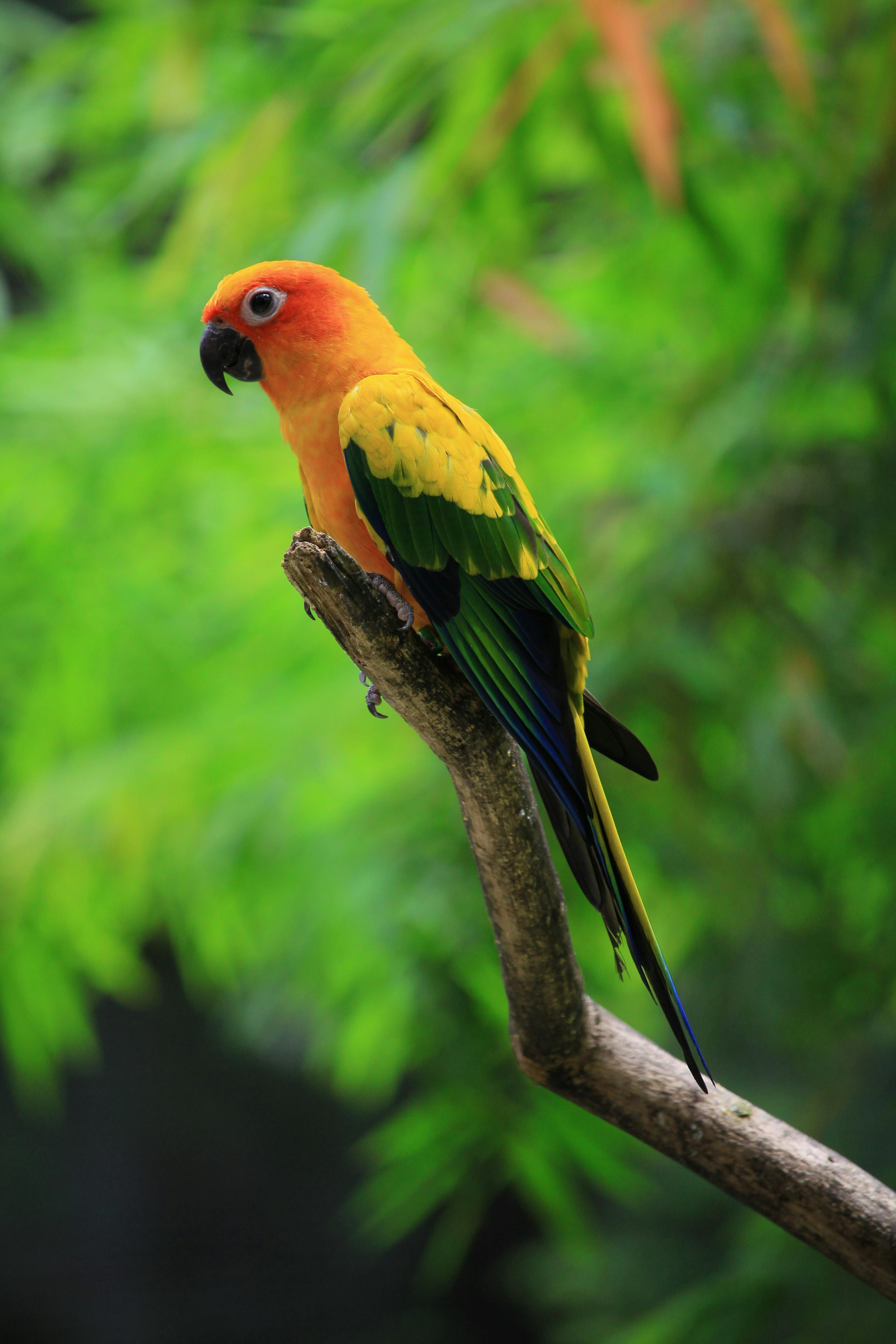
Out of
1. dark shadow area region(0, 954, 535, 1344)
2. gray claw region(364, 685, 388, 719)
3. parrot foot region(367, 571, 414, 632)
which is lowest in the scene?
dark shadow area region(0, 954, 535, 1344)

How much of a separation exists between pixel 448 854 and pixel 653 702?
438 millimetres

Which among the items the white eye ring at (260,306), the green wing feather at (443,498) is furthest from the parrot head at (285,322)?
the green wing feather at (443,498)

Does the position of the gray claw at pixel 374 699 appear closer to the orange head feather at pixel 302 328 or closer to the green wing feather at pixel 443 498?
the green wing feather at pixel 443 498

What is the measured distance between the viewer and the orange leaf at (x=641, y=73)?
133cm

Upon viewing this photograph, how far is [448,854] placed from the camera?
184 centimetres

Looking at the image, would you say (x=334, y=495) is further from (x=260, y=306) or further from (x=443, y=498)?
(x=260, y=306)

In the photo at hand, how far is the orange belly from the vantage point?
1.00 meters

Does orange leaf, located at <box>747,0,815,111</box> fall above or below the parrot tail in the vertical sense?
above

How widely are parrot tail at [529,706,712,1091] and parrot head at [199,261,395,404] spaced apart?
0.44 meters

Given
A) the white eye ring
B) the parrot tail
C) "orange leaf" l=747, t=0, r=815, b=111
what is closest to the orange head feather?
the white eye ring

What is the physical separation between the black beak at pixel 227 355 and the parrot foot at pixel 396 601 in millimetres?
292

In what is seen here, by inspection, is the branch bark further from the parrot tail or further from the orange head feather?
the orange head feather

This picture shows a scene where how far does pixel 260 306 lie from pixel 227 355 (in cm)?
7

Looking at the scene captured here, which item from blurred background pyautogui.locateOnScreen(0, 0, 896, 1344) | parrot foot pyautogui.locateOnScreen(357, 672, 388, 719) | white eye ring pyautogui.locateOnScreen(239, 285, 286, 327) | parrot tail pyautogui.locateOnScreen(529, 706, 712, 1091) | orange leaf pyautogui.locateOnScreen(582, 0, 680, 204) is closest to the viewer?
parrot tail pyautogui.locateOnScreen(529, 706, 712, 1091)
